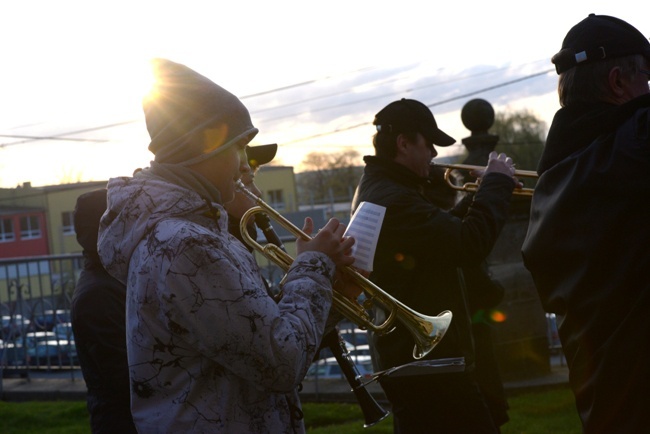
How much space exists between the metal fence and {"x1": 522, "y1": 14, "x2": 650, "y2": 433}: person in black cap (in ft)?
23.3

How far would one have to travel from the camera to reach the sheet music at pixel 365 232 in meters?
3.57

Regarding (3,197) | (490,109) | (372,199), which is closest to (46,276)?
(490,109)

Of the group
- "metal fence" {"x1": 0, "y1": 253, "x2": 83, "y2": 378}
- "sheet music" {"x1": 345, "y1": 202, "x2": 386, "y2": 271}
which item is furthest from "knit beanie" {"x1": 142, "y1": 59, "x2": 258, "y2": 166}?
"metal fence" {"x1": 0, "y1": 253, "x2": 83, "y2": 378}

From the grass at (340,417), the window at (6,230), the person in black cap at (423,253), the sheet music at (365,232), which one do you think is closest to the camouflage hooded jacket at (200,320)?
the sheet music at (365,232)

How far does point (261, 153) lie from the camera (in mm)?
4164

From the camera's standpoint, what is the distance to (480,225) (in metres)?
4.59

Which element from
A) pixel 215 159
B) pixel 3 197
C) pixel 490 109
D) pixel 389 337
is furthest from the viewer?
pixel 3 197

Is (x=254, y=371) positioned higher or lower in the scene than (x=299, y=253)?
lower

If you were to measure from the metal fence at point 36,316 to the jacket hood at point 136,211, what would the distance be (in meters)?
6.67

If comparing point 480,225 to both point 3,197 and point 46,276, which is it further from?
point 3,197

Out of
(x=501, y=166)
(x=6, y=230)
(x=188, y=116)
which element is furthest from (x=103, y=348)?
(x=6, y=230)

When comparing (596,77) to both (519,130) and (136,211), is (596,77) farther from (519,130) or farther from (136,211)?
(519,130)

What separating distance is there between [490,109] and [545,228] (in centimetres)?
515

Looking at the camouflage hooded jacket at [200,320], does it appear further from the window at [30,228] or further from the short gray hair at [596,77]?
the window at [30,228]
